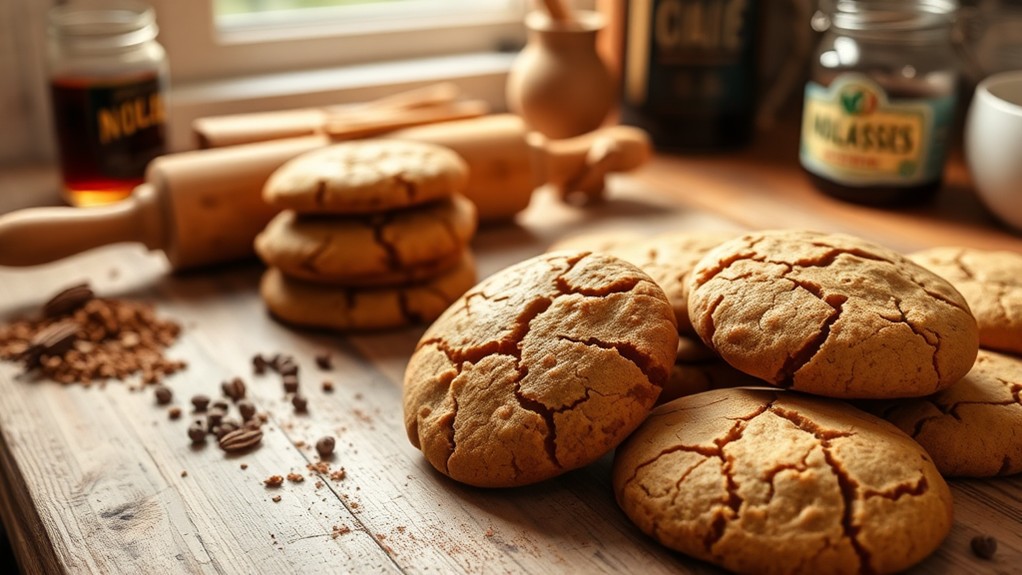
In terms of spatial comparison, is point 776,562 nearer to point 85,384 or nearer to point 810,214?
point 85,384

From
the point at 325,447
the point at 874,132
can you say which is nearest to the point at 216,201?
the point at 325,447

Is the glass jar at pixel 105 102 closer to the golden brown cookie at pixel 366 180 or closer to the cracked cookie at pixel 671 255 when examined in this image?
the golden brown cookie at pixel 366 180

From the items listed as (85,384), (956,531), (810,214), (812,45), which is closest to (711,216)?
(810,214)

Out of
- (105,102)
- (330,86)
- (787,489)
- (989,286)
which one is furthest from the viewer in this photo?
(330,86)

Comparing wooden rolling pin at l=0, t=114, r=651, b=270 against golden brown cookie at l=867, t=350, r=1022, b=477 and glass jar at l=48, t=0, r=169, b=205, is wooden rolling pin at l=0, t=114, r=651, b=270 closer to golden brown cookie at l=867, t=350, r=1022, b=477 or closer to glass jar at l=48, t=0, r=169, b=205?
glass jar at l=48, t=0, r=169, b=205

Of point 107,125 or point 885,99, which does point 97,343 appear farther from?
point 885,99

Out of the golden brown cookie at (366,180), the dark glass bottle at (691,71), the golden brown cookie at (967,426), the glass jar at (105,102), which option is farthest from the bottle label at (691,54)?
the golden brown cookie at (967,426)
